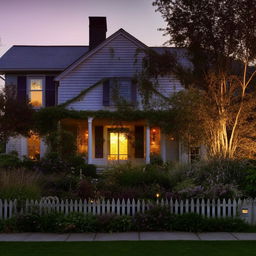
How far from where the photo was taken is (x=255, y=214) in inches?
392

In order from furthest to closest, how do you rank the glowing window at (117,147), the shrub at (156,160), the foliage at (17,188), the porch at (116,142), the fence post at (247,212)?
A: the glowing window at (117,147) < the porch at (116,142) < the shrub at (156,160) < the foliage at (17,188) < the fence post at (247,212)

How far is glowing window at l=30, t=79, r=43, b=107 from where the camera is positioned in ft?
83.3

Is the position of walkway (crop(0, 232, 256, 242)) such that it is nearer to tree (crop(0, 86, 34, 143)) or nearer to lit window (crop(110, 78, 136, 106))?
tree (crop(0, 86, 34, 143))

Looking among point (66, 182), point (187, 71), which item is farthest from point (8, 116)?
point (187, 71)

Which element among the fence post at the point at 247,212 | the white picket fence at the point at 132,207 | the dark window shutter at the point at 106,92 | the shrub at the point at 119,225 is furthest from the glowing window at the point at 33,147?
the fence post at the point at 247,212

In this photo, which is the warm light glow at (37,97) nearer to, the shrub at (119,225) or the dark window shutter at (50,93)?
the dark window shutter at (50,93)

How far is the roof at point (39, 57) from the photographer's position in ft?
82.9

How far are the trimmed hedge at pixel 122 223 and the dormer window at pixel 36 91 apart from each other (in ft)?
53.6

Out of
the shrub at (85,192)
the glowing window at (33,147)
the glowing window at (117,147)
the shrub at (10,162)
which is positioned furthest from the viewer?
the glowing window at (33,147)

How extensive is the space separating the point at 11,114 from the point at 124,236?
8.58m

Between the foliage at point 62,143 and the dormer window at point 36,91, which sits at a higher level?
the dormer window at point 36,91

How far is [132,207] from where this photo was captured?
9.98 meters

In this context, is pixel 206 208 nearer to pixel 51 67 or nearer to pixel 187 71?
pixel 187 71

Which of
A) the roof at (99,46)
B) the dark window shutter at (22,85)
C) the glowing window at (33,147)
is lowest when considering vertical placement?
the glowing window at (33,147)
